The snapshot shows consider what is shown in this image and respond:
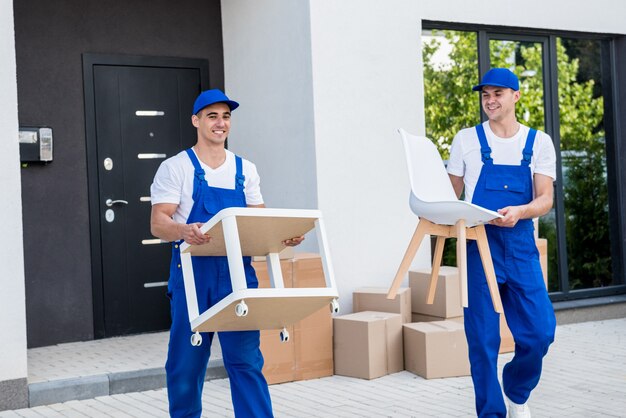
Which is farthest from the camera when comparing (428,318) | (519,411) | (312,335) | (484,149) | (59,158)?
(59,158)

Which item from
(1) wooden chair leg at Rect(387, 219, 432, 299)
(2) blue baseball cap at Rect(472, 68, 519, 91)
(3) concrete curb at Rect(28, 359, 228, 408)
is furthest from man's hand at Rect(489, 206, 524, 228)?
(3) concrete curb at Rect(28, 359, 228, 408)

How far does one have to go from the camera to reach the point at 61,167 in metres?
7.29

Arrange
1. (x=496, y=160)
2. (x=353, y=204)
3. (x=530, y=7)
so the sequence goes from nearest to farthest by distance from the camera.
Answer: (x=496, y=160)
(x=353, y=204)
(x=530, y=7)

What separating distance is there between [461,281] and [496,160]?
0.80 meters

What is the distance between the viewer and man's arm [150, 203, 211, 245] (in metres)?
3.83

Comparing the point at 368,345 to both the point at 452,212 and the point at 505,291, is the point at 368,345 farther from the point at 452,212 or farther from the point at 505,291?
the point at 452,212

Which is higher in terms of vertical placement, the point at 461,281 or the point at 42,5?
the point at 42,5

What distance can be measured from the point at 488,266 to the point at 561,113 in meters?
4.62

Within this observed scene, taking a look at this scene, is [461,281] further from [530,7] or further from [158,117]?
[530,7]

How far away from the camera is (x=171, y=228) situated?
404 centimetres

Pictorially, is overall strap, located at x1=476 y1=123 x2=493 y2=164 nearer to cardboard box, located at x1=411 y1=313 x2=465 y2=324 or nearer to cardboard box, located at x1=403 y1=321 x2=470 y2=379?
cardboard box, located at x1=403 y1=321 x2=470 y2=379

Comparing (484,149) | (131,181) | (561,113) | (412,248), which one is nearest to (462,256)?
(412,248)

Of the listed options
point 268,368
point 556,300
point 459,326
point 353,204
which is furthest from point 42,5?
point 556,300

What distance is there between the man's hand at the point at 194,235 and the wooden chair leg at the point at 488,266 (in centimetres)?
138
